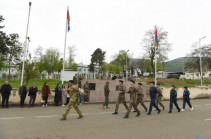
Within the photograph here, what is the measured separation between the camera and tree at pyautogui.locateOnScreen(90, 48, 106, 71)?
62750mm

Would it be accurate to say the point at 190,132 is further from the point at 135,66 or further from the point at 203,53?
the point at 135,66

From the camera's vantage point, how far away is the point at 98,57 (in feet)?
206

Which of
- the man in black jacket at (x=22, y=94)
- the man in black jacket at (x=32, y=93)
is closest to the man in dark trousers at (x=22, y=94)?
the man in black jacket at (x=22, y=94)

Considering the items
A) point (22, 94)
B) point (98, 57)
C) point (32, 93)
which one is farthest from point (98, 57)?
point (22, 94)

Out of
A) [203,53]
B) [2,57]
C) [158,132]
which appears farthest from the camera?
[203,53]

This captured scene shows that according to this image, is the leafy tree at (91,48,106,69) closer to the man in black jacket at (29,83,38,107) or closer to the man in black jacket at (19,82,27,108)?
the man in black jacket at (29,83,38,107)

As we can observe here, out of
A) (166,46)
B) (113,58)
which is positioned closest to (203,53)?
(166,46)

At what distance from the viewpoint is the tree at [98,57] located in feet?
206

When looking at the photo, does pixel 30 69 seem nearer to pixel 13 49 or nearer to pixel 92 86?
pixel 92 86

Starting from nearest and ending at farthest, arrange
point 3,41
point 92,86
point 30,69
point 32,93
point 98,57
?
1. point 32,93
2. point 92,86
3. point 30,69
4. point 3,41
5. point 98,57

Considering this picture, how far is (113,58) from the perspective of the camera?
2347 inches

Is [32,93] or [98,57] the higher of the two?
[98,57]

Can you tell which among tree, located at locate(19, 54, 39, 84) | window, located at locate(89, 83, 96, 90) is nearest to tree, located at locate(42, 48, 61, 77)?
tree, located at locate(19, 54, 39, 84)

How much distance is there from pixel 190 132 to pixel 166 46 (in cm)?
3802
